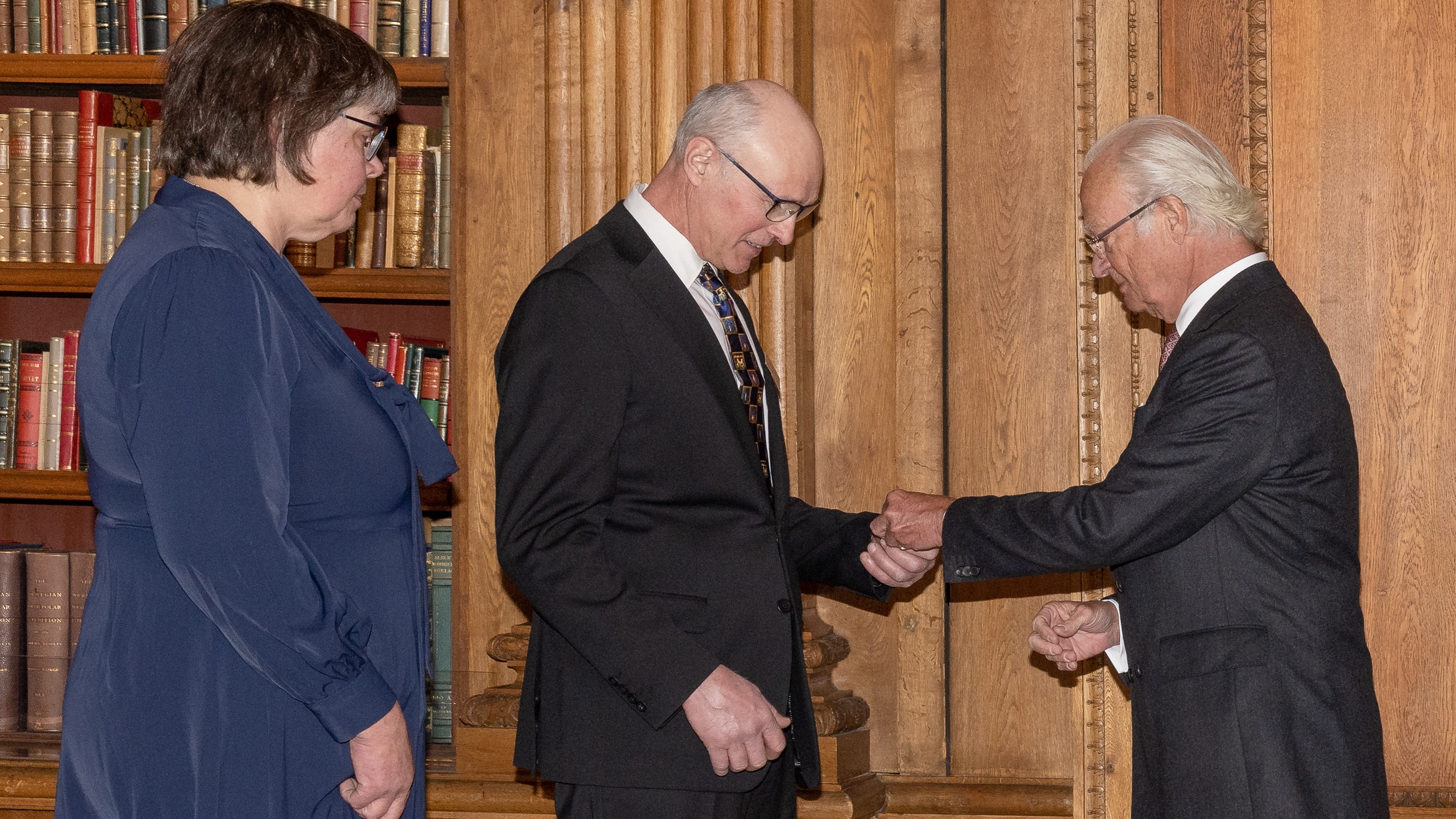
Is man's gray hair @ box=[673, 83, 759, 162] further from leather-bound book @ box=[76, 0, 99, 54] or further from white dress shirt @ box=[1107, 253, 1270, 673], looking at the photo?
leather-bound book @ box=[76, 0, 99, 54]

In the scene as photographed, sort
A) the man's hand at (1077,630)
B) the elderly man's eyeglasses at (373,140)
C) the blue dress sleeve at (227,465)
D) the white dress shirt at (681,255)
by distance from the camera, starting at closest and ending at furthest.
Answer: the blue dress sleeve at (227,465)
the elderly man's eyeglasses at (373,140)
the white dress shirt at (681,255)
the man's hand at (1077,630)

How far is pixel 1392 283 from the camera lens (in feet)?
9.36

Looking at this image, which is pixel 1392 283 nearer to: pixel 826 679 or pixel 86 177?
pixel 826 679

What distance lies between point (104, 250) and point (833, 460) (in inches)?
71.4

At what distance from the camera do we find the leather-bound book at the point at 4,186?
3152 mm

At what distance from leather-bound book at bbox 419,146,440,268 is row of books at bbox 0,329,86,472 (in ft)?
2.91

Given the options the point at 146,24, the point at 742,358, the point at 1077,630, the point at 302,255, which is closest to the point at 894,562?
the point at 1077,630

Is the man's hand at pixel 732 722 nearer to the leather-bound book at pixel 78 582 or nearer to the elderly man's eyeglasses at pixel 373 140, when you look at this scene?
the elderly man's eyeglasses at pixel 373 140

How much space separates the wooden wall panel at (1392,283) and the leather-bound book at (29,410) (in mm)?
2897

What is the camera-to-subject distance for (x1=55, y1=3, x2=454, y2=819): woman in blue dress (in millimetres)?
1443

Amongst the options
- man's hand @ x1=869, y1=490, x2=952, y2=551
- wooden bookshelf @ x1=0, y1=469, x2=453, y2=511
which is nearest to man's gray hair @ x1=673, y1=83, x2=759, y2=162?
man's hand @ x1=869, y1=490, x2=952, y2=551

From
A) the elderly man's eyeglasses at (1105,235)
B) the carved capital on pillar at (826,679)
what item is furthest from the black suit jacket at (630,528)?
the carved capital on pillar at (826,679)

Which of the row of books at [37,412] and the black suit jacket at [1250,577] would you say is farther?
the row of books at [37,412]

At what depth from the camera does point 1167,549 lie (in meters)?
2.00
